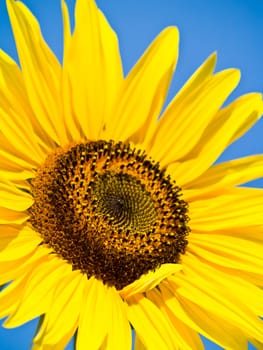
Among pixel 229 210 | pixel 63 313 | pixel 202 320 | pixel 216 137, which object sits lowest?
pixel 63 313

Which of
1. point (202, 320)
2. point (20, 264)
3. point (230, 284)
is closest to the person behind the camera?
point (20, 264)

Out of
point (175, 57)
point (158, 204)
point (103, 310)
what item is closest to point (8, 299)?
point (103, 310)

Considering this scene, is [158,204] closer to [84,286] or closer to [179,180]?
[179,180]

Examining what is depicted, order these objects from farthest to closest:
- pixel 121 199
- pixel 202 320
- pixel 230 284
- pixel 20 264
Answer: pixel 121 199, pixel 230 284, pixel 202 320, pixel 20 264

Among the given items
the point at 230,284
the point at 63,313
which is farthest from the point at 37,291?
the point at 230,284

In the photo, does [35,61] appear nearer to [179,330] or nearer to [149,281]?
[149,281]

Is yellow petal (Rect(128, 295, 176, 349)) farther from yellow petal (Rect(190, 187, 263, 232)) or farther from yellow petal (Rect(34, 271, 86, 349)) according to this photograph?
yellow petal (Rect(190, 187, 263, 232))

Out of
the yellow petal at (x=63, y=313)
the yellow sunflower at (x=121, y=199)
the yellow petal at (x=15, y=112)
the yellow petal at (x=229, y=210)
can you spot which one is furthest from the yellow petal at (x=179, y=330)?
the yellow petal at (x=15, y=112)

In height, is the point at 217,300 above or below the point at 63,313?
above
